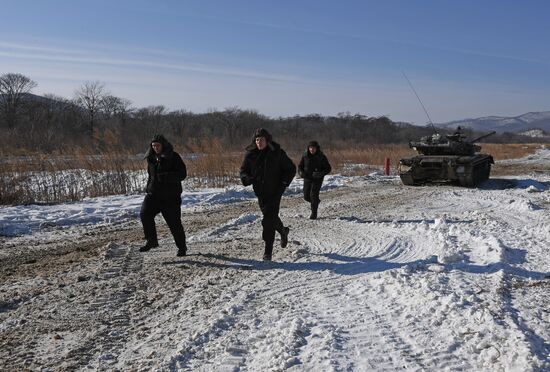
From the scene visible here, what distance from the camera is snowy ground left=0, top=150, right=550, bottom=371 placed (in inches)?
149

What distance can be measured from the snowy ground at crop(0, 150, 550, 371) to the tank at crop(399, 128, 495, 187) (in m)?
6.93

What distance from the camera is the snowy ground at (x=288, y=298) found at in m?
3.79

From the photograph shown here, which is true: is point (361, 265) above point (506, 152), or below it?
above

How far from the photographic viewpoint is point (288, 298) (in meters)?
5.09

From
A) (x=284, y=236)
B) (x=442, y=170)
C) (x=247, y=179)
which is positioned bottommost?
(x=284, y=236)

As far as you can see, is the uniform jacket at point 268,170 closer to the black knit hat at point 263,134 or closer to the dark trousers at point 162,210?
the black knit hat at point 263,134

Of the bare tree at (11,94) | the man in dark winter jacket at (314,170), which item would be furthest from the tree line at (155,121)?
the man in dark winter jacket at (314,170)

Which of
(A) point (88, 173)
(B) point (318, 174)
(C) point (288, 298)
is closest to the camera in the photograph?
(C) point (288, 298)

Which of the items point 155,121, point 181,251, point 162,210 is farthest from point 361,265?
point 155,121

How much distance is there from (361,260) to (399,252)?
70 centimetres

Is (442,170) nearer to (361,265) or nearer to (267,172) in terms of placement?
(361,265)

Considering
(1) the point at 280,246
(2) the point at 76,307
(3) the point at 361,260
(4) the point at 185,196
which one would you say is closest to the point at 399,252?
(3) the point at 361,260

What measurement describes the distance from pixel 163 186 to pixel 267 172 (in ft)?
4.53

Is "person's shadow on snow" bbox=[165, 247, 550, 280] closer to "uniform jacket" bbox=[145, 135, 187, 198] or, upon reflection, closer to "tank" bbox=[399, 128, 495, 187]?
"uniform jacket" bbox=[145, 135, 187, 198]
